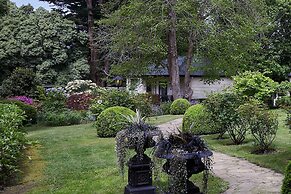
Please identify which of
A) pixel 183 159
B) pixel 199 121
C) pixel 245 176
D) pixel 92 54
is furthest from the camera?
pixel 92 54

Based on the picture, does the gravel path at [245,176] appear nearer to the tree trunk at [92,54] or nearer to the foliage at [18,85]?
the foliage at [18,85]

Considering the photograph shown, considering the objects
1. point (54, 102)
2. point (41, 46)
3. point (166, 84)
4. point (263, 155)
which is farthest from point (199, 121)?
point (41, 46)

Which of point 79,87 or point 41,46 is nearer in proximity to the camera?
point 79,87

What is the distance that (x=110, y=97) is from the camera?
14.3m

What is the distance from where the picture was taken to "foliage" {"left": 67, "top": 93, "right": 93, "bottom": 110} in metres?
18.4

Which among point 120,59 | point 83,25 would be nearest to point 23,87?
point 120,59

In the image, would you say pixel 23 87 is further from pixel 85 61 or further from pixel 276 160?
pixel 276 160

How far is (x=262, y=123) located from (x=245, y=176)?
2.19 m

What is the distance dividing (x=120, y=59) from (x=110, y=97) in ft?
22.5

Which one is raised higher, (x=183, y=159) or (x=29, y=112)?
(x=183, y=159)

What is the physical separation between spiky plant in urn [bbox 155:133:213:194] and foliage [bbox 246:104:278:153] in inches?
170

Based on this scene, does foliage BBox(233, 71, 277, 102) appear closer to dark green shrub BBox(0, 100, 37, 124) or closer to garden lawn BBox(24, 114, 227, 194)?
garden lawn BBox(24, 114, 227, 194)

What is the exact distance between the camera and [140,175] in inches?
204

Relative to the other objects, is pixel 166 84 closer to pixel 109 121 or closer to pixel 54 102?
pixel 54 102
